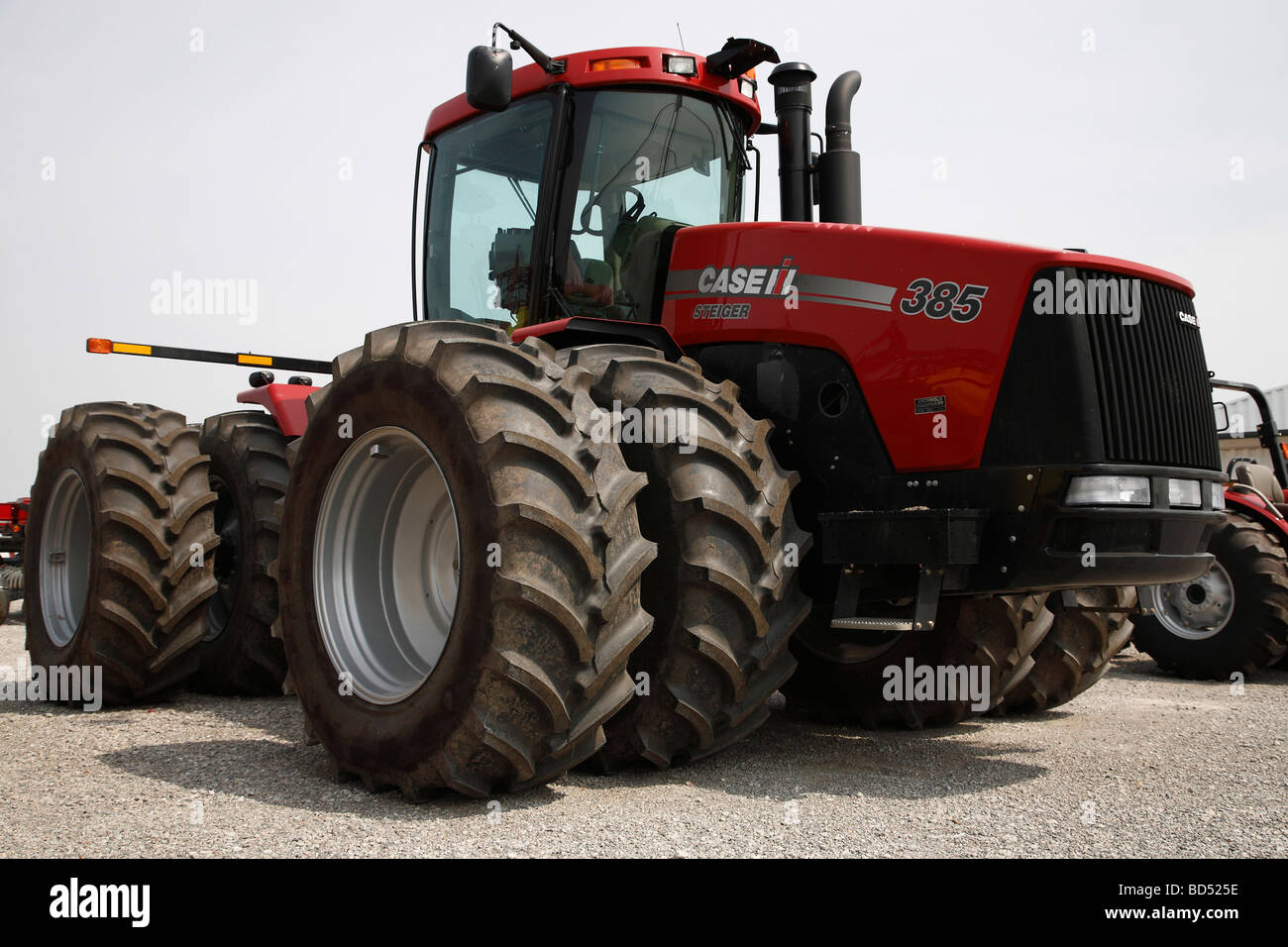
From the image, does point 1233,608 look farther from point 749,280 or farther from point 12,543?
point 12,543

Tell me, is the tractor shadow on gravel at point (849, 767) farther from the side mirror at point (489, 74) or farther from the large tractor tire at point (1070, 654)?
the side mirror at point (489, 74)

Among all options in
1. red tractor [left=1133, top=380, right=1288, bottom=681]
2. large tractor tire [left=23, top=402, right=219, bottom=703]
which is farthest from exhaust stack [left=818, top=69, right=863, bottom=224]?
red tractor [left=1133, top=380, right=1288, bottom=681]

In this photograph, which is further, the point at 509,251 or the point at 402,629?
the point at 509,251

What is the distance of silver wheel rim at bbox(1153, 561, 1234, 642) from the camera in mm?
8281

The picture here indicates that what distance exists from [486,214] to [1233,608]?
20.3ft

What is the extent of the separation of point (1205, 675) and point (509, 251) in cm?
614

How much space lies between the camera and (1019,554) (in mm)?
Result: 3875

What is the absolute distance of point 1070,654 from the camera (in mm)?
5527

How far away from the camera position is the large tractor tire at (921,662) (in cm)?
499

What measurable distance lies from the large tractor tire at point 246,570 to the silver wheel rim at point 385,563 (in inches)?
69.1

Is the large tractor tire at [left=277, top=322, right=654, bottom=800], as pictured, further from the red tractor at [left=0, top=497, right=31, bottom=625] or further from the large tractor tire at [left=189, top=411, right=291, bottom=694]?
the red tractor at [left=0, top=497, right=31, bottom=625]

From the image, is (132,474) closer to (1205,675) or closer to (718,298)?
(718,298)

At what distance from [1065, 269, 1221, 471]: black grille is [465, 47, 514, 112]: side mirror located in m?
2.36
